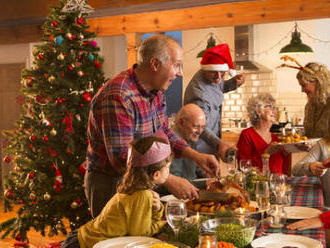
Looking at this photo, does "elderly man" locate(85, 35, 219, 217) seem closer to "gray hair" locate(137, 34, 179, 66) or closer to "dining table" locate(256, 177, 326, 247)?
"gray hair" locate(137, 34, 179, 66)

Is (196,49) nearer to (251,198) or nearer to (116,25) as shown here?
(116,25)

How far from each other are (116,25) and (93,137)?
4.98 m

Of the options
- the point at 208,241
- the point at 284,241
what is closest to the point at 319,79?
the point at 284,241

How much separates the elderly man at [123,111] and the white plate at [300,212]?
2.60 feet

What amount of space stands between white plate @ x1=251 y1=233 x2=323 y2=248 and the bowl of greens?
0.19 feet

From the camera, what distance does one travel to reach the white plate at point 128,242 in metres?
1.71

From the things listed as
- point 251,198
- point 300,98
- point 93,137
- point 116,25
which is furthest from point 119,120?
point 300,98

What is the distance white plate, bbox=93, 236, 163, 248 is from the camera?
5.60ft

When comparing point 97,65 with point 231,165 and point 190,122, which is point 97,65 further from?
point 231,165

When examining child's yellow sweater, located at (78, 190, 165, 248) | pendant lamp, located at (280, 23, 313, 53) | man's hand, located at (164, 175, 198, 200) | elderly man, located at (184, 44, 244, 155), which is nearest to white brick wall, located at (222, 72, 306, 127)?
pendant lamp, located at (280, 23, 313, 53)

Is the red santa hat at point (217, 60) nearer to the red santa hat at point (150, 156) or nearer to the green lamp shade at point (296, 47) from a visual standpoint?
the green lamp shade at point (296, 47)

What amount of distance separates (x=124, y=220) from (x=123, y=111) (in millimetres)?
631

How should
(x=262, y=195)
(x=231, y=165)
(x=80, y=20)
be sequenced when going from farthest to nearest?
(x=80, y=20)
(x=231, y=165)
(x=262, y=195)

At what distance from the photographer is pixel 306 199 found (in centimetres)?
270
